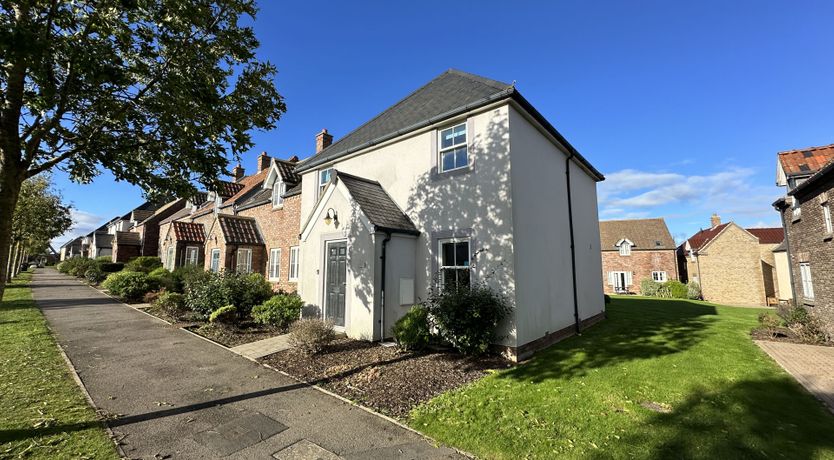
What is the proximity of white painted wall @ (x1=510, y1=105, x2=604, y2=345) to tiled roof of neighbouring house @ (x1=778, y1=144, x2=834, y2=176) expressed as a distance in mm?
8076

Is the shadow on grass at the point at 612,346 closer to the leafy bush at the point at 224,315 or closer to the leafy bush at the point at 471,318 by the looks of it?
the leafy bush at the point at 471,318

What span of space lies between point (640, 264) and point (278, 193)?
39774mm

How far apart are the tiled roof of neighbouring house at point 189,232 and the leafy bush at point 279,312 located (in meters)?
15.9

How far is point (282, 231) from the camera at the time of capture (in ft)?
60.6

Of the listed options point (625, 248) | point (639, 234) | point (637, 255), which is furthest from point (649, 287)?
point (639, 234)

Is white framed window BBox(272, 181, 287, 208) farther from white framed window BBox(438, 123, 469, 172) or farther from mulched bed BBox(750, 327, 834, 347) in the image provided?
mulched bed BBox(750, 327, 834, 347)

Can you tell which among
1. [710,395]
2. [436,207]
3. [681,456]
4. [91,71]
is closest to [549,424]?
[681,456]

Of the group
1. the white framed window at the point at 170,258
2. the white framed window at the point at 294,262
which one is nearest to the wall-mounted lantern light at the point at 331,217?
the white framed window at the point at 294,262

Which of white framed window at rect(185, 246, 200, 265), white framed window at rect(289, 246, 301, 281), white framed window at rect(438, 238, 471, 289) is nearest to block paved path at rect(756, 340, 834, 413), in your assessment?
white framed window at rect(438, 238, 471, 289)

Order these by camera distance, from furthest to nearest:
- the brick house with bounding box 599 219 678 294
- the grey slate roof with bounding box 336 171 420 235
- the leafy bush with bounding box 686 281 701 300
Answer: the brick house with bounding box 599 219 678 294 → the leafy bush with bounding box 686 281 701 300 → the grey slate roof with bounding box 336 171 420 235

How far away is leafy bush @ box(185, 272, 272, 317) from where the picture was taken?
13141 millimetres

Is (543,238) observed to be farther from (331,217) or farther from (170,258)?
(170,258)

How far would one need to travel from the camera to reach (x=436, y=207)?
1077cm

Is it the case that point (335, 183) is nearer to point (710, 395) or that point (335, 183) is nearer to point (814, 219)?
point (710, 395)
